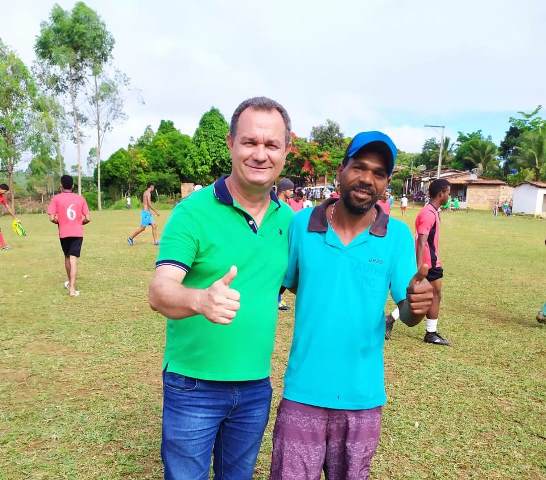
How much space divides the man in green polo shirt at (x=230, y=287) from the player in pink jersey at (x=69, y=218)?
21.6ft

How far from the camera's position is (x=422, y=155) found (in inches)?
2945

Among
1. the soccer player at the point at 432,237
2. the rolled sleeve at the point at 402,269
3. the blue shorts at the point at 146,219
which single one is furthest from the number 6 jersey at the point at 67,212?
the rolled sleeve at the point at 402,269

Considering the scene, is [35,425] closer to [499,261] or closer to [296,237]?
[296,237]

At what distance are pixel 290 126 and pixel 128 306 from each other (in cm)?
594

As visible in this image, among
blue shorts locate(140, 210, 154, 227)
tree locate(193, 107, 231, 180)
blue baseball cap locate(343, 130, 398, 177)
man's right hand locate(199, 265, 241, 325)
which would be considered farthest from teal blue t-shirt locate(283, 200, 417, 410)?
tree locate(193, 107, 231, 180)

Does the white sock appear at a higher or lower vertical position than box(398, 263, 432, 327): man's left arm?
lower

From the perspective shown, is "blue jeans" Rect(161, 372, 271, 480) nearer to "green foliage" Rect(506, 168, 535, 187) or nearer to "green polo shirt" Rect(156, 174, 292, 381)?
"green polo shirt" Rect(156, 174, 292, 381)

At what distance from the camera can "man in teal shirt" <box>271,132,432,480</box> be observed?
6.71ft

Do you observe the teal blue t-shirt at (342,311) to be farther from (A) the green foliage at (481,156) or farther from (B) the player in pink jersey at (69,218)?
(A) the green foliage at (481,156)

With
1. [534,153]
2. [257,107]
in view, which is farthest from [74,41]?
[534,153]

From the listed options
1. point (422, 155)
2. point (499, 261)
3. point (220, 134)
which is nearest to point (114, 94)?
point (220, 134)

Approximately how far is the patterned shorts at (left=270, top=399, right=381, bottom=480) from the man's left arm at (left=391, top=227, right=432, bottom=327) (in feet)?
1.58

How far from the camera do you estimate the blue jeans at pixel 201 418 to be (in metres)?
2.00

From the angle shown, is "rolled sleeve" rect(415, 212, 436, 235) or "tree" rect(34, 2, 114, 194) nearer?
"rolled sleeve" rect(415, 212, 436, 235)
